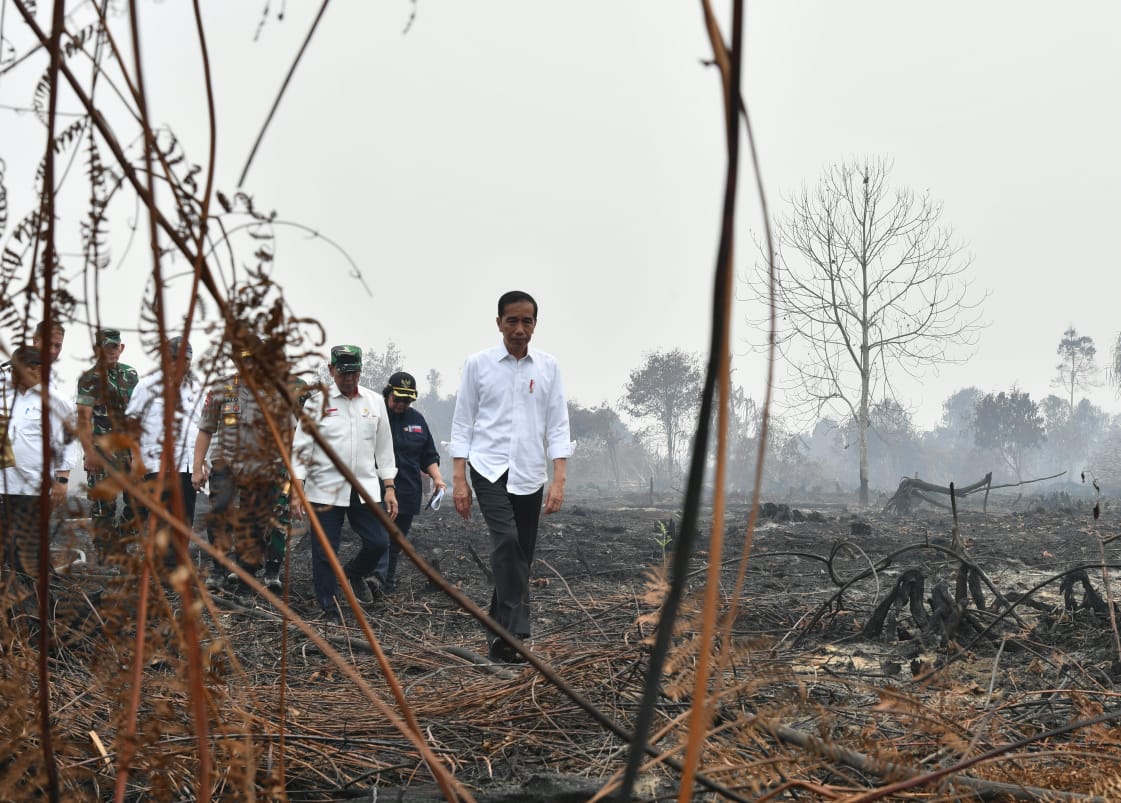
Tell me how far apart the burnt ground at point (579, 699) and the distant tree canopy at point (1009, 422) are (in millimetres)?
63256

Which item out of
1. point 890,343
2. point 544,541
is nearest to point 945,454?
point 890,343

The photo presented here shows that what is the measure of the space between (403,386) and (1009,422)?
2564 inches

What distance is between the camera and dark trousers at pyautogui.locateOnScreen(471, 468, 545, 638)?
4711 mm

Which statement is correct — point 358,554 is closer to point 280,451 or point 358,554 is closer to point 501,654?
point 501,654

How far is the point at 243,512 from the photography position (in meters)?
1.18

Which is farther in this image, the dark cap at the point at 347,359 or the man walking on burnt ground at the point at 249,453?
the dark cap at the point at 347,359

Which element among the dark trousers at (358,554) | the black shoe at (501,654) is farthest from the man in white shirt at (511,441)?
the dark trousers at (358,554)

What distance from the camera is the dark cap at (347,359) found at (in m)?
6.17

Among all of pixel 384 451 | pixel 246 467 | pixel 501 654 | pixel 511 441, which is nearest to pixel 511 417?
pixel 511 441

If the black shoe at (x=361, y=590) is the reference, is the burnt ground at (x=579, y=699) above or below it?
above

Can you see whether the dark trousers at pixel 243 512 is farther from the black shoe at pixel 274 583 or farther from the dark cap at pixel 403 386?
the dark cap at pixel 403 386

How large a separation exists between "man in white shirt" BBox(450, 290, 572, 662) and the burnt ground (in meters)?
0.53

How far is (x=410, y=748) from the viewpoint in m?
2.65

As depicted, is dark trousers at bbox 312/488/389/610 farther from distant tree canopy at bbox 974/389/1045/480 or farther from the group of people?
distant tree canopy at bbox 974/389/1045/480
